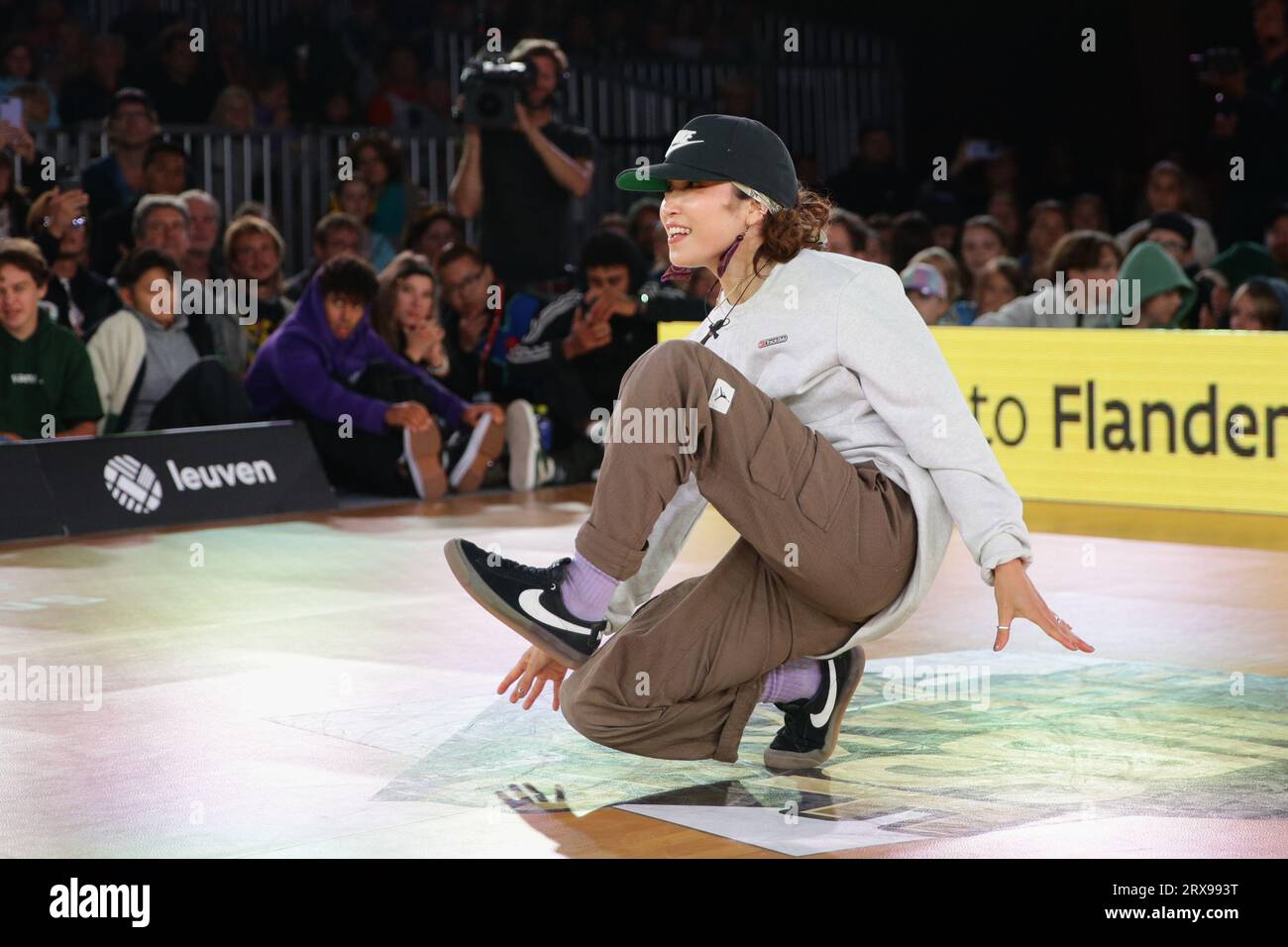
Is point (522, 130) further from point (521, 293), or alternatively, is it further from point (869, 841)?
point (869, 841)

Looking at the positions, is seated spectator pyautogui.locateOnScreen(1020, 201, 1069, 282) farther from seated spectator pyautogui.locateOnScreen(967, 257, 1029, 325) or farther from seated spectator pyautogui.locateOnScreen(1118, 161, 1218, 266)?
seated spectator pyautogui.locateOnScreen(967, 257, 1029, 325)

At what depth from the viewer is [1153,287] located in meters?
8.76

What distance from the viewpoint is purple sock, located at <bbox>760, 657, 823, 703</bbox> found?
12.9 ft

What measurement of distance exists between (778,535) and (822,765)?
0.57 meters

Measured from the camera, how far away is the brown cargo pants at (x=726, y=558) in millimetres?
3543

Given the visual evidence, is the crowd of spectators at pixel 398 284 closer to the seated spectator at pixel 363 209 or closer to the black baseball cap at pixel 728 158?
the seated spectator at pixel 363 209

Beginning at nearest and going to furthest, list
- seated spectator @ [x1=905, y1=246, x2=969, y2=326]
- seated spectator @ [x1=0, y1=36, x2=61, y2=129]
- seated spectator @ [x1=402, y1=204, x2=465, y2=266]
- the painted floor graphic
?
1. the painted floor graphic
2. seated spectator @ [x1=905, y1=246, x2=969, y2=326]
3. seated spectator @ [x1=402, y1=204, x2=465, y2=266]
4. seated spectator @ [x1=0, y1=36, x2=61, y2=129]

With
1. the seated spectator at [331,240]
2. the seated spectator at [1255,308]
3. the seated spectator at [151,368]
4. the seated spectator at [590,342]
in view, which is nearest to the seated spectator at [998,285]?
the seated spectator at [1255,308]

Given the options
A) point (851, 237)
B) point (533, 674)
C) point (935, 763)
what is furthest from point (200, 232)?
point (935, 763)

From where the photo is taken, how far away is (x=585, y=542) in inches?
142

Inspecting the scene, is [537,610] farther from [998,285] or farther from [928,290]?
[998,285]

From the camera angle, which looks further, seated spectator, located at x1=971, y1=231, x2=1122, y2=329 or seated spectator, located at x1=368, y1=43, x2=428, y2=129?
seated spectator, located at x1=368, y1=43, x2=428, y2=129

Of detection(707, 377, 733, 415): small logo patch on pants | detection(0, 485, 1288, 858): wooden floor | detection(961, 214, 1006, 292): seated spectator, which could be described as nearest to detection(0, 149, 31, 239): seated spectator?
detection(0, 485, 1288, 858): wooden floor

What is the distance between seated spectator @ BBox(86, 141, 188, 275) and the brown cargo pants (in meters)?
5.64
